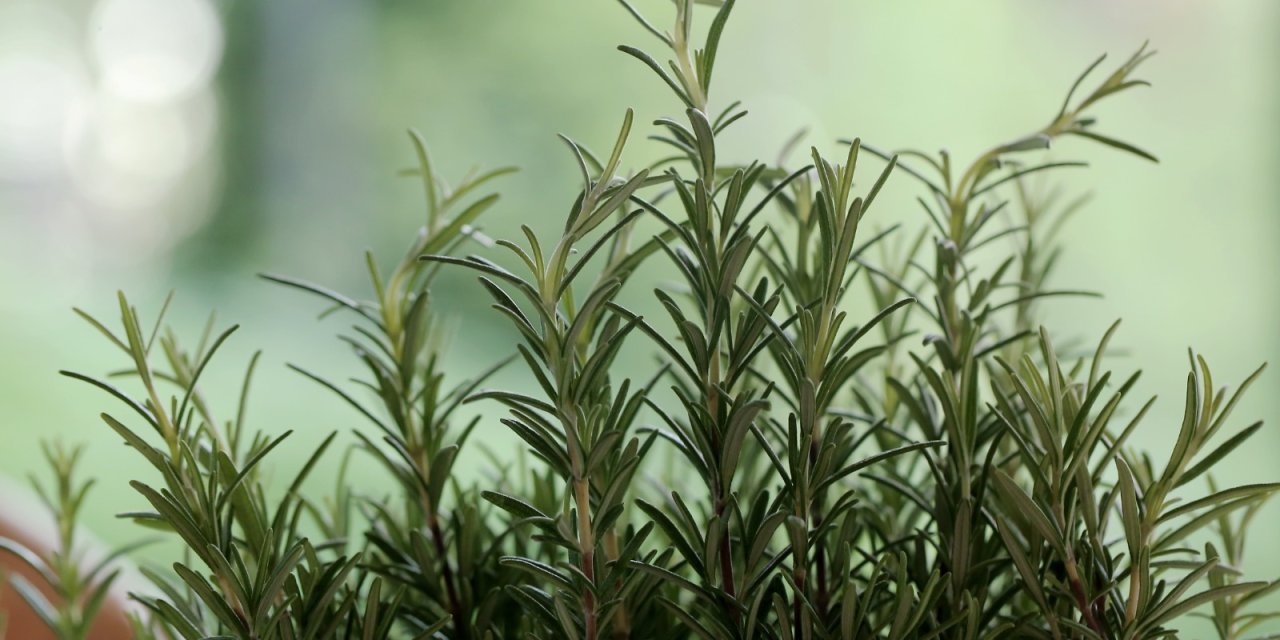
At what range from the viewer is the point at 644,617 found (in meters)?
0.44

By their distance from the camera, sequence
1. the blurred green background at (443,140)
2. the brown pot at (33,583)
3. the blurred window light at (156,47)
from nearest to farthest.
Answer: the brown pot at (33,583) → the blurred green background at (443,140) → the blurred window light at (156,47)

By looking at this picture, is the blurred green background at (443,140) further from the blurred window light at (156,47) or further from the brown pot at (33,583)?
the brown pot at (33,583)

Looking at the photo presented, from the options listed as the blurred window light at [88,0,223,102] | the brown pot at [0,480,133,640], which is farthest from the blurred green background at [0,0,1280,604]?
the brown pot at [0,480,133,640]

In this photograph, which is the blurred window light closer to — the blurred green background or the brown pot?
the blurred green background

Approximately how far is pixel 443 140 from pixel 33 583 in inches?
109

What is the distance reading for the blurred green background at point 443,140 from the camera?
100 inches

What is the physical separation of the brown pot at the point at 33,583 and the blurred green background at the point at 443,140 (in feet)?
6.14

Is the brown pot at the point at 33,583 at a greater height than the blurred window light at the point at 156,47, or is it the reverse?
the blurred window light at the point at 156,47

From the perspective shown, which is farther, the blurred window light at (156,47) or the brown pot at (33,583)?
the blurred window light at (156,47)

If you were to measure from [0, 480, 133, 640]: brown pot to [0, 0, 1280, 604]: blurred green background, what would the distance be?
1871mm

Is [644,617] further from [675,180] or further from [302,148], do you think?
[302,148]

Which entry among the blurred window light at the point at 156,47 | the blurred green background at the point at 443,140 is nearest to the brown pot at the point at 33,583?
the blurred green background at the point at 443,140

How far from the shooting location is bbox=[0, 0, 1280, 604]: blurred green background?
255 centimetres

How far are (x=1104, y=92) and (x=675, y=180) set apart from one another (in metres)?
0.20
